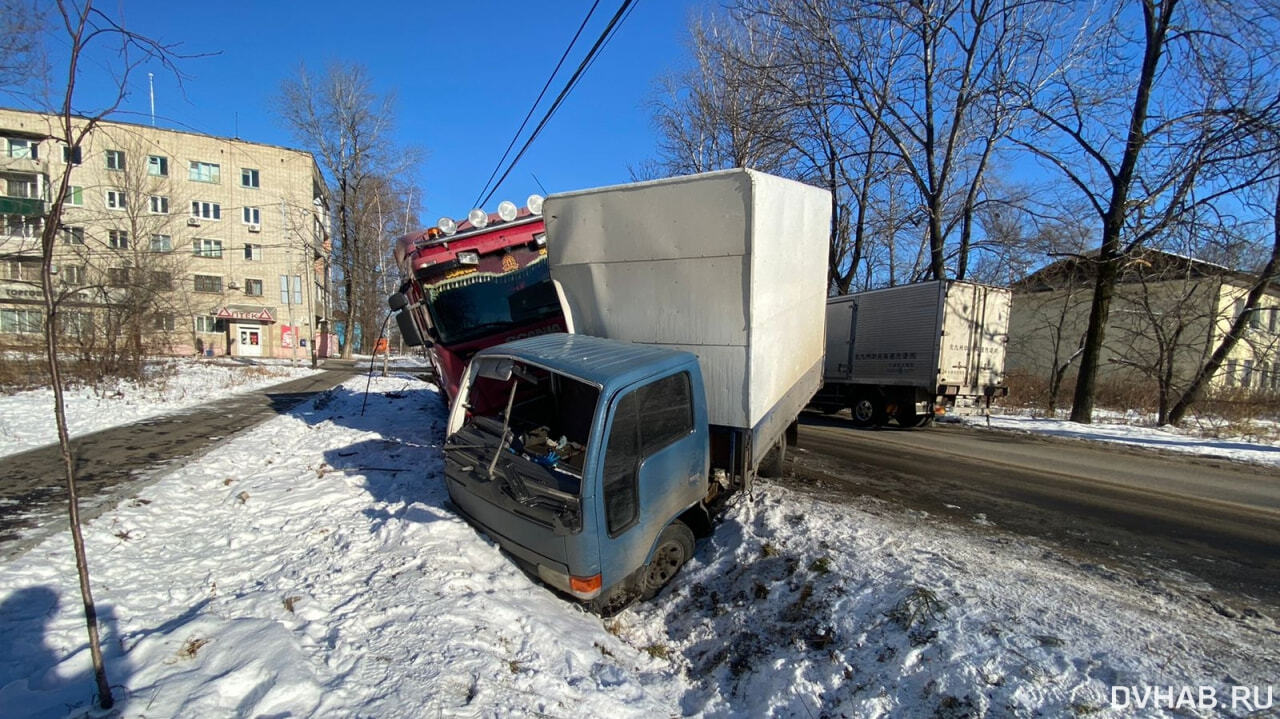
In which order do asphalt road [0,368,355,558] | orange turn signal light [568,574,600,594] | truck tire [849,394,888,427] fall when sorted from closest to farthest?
orange turn signal light [568,574,600,594]
asphalt road [0,368,355,558]
truck tire [849,394,888,427]

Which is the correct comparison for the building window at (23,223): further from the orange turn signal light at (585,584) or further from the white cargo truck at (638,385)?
the orange turn signal light at (585,584)

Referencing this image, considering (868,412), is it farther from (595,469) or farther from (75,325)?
(75,325)

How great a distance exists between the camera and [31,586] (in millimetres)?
3500

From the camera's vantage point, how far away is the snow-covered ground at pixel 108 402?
28.1ft

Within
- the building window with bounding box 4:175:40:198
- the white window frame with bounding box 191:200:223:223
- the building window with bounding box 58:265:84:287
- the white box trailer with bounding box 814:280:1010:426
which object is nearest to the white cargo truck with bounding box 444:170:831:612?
the building window with bounding box 58:265:84:287

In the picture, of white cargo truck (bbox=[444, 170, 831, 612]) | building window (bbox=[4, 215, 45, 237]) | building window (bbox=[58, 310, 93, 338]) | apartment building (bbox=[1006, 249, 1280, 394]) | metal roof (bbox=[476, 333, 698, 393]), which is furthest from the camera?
building window (bbox=[58, 310, 93, 338])

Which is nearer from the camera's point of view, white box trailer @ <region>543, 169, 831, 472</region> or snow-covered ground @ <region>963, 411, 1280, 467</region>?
white box trailer @ <region>543, 169, 831, 472</region>

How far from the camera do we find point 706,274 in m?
4.57

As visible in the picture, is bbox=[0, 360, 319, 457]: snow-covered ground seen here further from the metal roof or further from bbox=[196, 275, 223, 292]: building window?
bbox=[196, 275, 223, 292]: building window

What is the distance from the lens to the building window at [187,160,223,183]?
3722 centimetres

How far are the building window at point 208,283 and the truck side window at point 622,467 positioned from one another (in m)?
46.5

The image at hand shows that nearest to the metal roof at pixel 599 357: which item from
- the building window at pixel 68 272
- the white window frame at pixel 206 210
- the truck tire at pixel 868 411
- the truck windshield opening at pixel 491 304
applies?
the truck windshield opening at pixel 491 304

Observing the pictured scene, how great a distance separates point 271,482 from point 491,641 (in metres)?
4.61

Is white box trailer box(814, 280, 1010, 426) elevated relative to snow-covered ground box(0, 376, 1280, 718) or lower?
elevated
